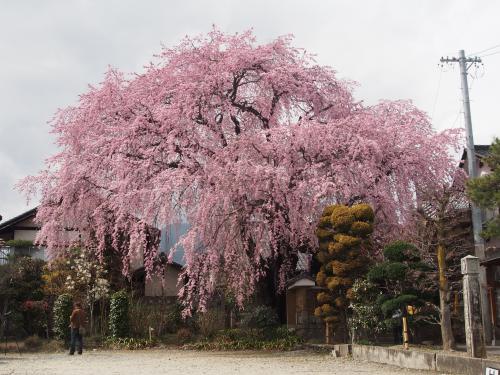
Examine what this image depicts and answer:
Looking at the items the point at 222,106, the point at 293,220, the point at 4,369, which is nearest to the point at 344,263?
the point at 293,220

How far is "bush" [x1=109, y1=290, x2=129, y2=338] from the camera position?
1967 cm

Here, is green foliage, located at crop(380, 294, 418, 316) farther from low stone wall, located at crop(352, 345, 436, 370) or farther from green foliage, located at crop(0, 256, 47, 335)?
green foliage, located at crop(0, 256, 47, 335)

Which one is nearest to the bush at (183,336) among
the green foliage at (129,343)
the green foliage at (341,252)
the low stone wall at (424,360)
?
the green foliage at (129,343)

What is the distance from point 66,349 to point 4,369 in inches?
269

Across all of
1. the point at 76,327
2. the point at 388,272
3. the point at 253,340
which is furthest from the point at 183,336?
the point at 388,272

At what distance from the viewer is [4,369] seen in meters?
12.5

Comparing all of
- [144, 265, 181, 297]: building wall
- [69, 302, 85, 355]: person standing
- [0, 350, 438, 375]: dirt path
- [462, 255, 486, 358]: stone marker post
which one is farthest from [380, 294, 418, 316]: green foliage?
[144, 265, 181, 297]: building wall

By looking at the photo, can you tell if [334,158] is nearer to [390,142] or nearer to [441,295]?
[390,142]

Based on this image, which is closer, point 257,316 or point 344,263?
point 344,263

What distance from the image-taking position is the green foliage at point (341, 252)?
604 inches

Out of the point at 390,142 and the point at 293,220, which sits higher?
the point at 390,142

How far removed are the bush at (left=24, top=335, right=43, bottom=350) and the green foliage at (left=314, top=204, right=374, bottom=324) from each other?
9.49 metres

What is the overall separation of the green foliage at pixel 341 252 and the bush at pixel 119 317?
708cm

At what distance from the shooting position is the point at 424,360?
11531 mm
